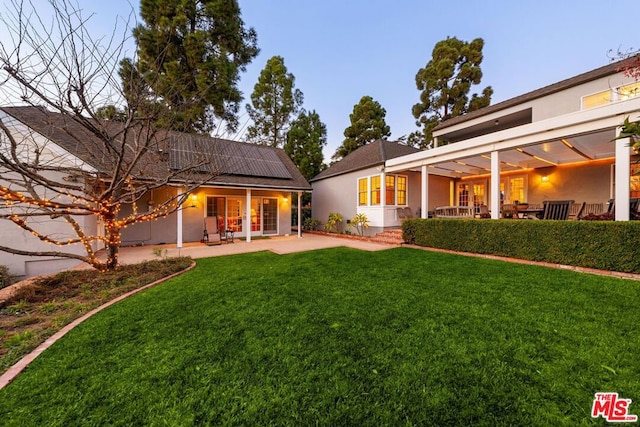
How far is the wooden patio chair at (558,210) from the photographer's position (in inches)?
281

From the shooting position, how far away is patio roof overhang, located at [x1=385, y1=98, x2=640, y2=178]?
568 centimetres

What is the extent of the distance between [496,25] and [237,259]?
21118 millimetres

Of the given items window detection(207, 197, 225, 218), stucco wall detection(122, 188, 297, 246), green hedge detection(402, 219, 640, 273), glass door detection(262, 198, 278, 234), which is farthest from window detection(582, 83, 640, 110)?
window detection(207, 197, 225, 218)

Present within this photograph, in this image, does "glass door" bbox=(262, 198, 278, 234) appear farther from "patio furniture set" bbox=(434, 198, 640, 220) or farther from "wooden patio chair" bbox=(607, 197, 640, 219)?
"wooden patio chair" bbox=(607, 197, 640, 219)

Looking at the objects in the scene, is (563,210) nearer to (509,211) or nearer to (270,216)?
(509,211)

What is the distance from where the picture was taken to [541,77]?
46.0 ft

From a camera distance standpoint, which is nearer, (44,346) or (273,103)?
(44,346)

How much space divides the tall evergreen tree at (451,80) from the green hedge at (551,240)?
51.9ft

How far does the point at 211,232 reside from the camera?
34.3ft

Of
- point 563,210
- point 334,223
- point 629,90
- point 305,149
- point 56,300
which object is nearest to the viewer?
point 56,300

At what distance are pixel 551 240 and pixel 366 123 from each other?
17761mm

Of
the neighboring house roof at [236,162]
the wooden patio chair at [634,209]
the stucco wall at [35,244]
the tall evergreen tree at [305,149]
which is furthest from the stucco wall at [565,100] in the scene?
the stucco wall at [35,244]

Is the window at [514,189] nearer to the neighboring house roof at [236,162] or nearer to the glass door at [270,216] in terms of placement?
the neighboring house roof at [236,162]

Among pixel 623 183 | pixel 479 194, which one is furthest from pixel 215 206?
pixel 479 194
